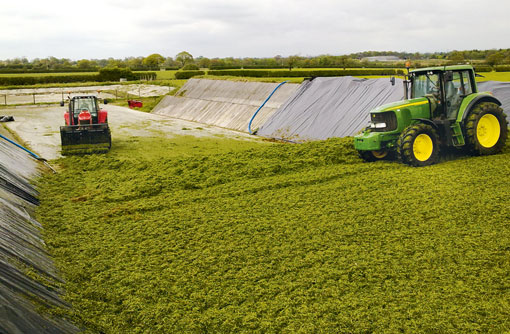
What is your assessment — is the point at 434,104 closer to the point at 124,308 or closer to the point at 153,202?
the point at 153,202

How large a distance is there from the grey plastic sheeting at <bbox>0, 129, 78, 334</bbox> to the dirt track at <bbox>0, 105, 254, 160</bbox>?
7092mm

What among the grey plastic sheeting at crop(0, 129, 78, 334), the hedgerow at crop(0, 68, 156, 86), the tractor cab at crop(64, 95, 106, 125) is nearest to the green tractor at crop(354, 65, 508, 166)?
the grey plastic sheeting at crop(0, 129, 78, 334)

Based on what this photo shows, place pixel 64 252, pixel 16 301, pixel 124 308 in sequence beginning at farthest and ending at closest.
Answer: pixel 64 252 → pixel 124 308 → pixel 16 301

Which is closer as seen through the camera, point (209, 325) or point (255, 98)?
point (209, 325)

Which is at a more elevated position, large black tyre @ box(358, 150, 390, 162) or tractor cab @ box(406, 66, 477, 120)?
tractor cab @ box(406, 66, 477, 120)

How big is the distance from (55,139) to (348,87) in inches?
578

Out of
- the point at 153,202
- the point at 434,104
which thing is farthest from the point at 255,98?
the point at 153,202

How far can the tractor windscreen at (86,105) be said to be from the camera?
19250 millimetres

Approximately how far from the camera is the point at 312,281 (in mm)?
6762

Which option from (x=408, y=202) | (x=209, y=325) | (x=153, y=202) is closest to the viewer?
(x=209, y=325)

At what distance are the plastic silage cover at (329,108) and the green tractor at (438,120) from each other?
5.35 meters

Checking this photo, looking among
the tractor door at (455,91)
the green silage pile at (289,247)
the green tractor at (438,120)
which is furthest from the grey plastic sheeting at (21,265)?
the tractor door at (455,91)

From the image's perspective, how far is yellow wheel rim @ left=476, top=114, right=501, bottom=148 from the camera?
13031 mm

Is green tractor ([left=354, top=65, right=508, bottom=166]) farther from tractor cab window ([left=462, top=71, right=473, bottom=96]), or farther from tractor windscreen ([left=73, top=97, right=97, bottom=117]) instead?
tractor windscreen ([left=73, top=97, right=97, bottom=117])
